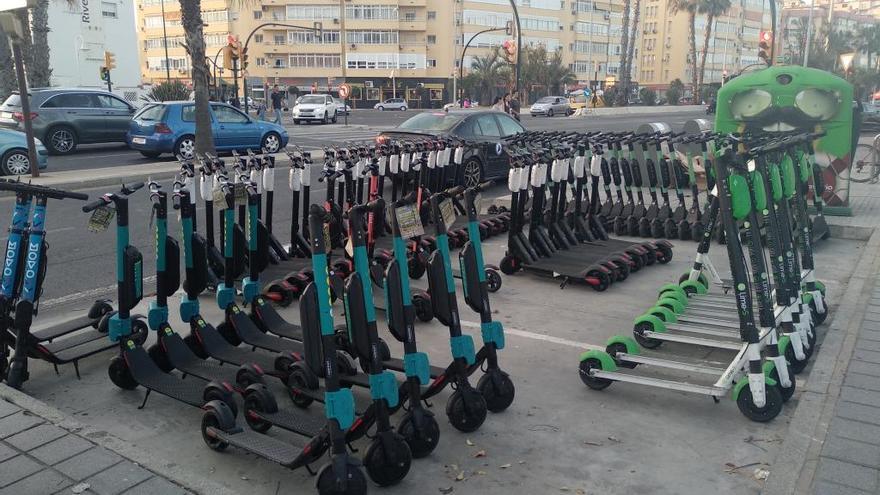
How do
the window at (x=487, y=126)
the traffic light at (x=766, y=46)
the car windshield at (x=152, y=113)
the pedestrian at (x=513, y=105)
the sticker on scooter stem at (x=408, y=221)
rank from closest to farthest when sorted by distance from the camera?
1. the sticker on scooter stem at (x=408, y=221)
2. the window at (x=487, y=126)
3. the car windshield at (x=152, y=113)
4. the traffic light at (x=766, y=46)
5. the pedestrian at (x=513, y=105)

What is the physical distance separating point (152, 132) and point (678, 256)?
13.5m

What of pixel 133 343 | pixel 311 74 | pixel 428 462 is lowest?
pixel 428 462

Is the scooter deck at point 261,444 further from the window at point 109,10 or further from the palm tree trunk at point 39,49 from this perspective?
the window at point 109,10

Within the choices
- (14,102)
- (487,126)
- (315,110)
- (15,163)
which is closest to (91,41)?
(315,110)

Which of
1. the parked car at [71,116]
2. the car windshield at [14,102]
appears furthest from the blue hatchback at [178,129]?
the car windshield at [14,102]

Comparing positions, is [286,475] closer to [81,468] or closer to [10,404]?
[81,468]

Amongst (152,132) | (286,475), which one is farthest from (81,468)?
(152,132)

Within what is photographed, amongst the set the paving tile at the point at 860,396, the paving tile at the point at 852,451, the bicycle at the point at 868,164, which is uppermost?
the bicycle at the point at 868,164

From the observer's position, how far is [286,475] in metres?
3.53

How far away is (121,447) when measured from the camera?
3.42 m

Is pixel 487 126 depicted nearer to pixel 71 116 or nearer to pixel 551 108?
pixel 71 116

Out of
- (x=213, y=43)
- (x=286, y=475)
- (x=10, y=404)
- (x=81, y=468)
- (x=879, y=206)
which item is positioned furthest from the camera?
(x=213, y=43)

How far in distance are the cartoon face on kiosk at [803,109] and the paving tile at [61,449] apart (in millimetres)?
9329

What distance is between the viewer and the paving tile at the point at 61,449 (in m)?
3.31
